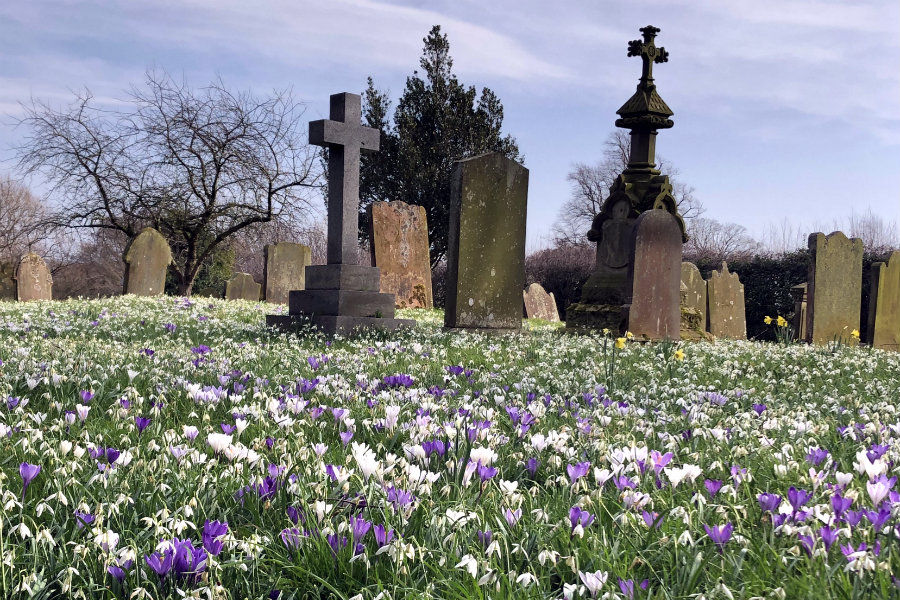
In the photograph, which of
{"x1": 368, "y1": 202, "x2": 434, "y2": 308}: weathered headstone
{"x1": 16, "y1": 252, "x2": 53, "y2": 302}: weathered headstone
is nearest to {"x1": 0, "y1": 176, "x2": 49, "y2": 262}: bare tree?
{"x1": 16, "y1": 252, "x2": 53, "y2": 302}: weathered headstone

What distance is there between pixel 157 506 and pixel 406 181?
3700 cm

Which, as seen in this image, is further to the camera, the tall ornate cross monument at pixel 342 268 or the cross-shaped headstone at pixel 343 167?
the cross-shaped headstone at pixel 343 167

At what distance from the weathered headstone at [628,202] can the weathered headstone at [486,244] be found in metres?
2.41

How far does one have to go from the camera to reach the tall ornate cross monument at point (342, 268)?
11.2 m

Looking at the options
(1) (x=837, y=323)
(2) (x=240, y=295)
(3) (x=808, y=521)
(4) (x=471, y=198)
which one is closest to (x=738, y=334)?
(1) (x=837, y=323)

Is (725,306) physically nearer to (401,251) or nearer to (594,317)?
(594,317)

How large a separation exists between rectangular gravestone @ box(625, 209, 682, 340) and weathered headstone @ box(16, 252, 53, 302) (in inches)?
855

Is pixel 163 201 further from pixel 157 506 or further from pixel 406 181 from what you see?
pixel 157 506

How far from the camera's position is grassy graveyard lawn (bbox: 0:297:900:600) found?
1.74m

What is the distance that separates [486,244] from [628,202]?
4424mm

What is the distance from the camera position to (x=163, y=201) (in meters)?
25.5

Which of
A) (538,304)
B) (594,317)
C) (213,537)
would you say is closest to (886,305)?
(594,317)

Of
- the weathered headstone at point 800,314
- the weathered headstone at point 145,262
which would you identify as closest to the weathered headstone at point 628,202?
the weathered headstone at point 800,314

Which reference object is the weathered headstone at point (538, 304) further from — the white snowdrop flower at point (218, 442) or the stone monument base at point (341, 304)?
the white snowdrop flower at point (218, 442)
